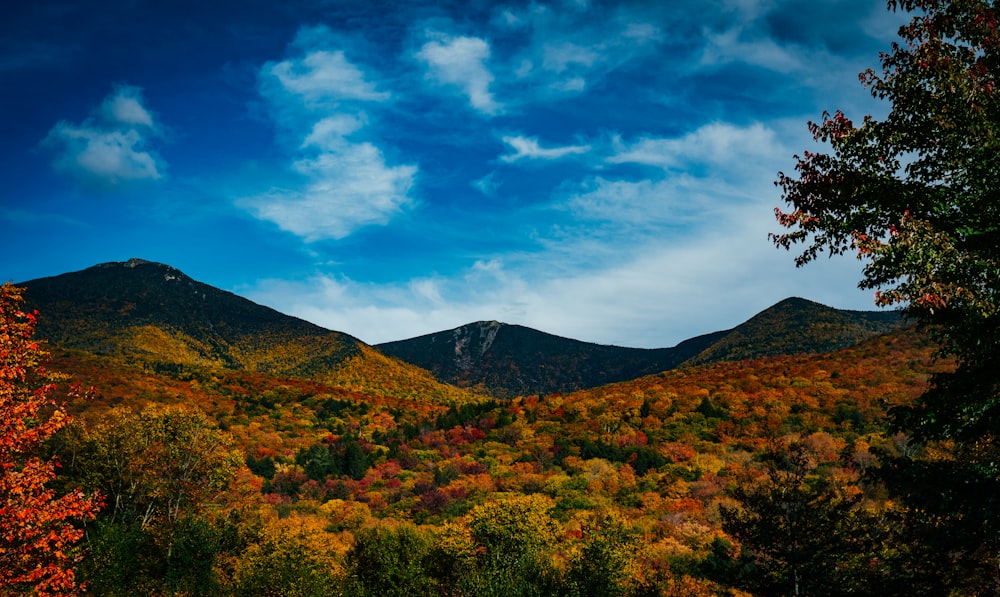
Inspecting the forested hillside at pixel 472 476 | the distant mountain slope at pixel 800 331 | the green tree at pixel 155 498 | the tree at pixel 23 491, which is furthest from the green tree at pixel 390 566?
the distant mountain slope at pixel 800 331

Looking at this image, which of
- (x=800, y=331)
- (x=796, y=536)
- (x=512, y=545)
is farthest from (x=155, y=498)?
(x=800, y=331)

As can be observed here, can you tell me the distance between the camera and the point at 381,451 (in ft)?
323

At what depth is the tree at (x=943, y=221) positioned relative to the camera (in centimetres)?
782

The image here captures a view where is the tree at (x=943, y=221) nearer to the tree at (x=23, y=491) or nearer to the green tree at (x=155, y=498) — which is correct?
the tree at (x=23, y=491)

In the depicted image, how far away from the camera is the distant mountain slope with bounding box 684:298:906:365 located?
15700 cm

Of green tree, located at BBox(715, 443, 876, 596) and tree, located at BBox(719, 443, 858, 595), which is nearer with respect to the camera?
green tree, located at BBox(715, 443, 876, 596)

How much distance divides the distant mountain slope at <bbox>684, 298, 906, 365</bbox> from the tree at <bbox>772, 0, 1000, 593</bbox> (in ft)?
534

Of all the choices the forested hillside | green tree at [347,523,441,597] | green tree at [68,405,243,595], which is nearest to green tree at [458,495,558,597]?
the forested hillside

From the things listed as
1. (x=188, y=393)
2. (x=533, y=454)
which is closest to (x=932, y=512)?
(x=533, y=454)

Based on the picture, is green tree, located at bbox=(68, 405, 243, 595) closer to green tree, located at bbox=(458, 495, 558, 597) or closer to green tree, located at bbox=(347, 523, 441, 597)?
green tree, located at bbox=(347, 523, 441, 597)

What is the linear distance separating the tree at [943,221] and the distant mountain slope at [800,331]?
163 meters

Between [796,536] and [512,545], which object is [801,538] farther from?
[512,545]

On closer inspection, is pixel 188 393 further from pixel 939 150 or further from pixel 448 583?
pixel 939 150

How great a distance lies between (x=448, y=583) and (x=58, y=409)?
3715cm
